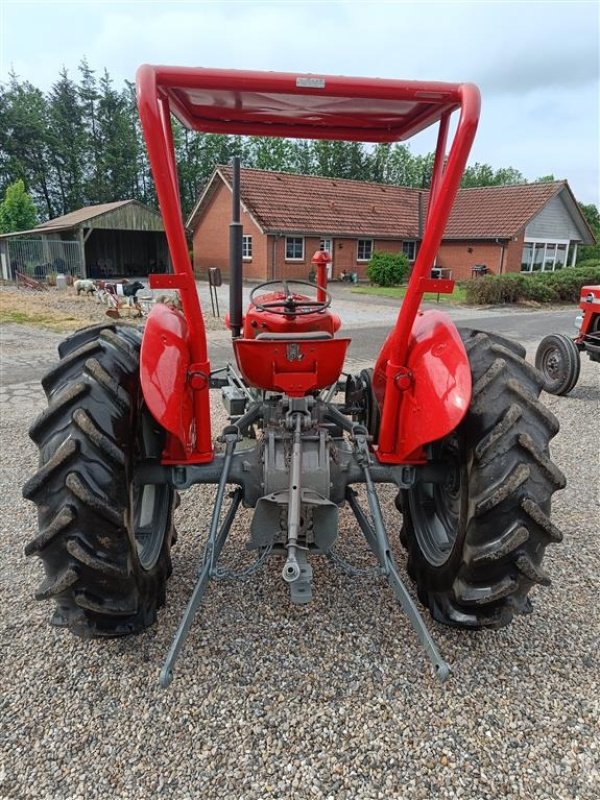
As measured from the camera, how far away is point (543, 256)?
2825 centimetres

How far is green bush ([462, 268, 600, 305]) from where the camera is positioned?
18156 mm

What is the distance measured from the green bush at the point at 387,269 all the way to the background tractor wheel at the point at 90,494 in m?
21.8

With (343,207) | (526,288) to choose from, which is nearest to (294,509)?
(526,288)

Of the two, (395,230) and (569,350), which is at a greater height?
(395,230)

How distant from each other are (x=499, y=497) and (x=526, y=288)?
18185 mm

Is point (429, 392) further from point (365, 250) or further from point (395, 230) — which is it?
point (395, 230)

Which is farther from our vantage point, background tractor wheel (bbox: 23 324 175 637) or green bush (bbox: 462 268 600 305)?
green bush (bbox: 462 268 600 305)

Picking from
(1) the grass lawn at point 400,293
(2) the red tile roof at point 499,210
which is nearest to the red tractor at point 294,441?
(1) the grass lawn at point 400,293

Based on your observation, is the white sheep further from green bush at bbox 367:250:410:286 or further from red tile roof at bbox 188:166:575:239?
green bush at bbox 367:250:410:286

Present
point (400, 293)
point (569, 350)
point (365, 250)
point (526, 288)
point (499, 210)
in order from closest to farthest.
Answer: point (569, 350) < point (526, 288) < point (400, 293) < point (365, 250) < point (499, 210)

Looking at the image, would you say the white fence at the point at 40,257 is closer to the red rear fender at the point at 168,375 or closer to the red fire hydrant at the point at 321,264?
→ the red fire hydrant at the point at 321,264

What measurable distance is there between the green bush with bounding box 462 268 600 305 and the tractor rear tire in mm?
16725

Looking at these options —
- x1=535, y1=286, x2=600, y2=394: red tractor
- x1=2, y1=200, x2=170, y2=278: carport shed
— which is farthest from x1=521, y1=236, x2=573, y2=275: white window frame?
x1=535, y1=286, x2=600, y2=394: red tractor

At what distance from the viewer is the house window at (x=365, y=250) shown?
2559 cm
